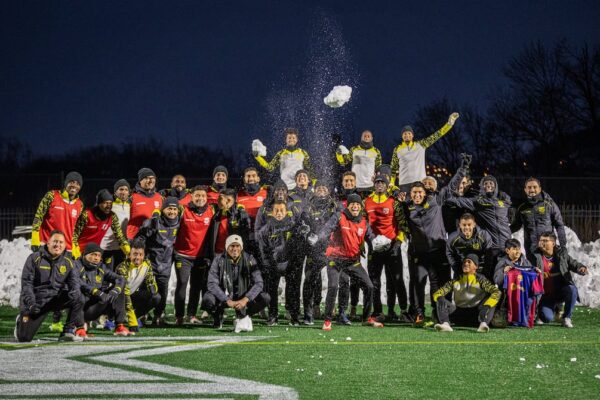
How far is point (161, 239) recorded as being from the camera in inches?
449

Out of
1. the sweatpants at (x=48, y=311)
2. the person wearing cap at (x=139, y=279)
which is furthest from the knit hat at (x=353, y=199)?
the sweatpants at (x=48, y=311)

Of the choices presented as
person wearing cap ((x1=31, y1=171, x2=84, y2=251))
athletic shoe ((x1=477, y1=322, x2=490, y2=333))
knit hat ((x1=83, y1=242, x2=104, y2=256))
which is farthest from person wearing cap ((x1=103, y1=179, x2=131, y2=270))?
athletic shoe ((x1=477, y1=322, x2=490, y2=333))

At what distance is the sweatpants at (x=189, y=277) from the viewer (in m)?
11.6

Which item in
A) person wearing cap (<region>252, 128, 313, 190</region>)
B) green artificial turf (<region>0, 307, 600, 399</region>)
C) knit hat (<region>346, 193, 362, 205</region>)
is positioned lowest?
green artificial turf (<region>0, 307, 600, 399</region>)

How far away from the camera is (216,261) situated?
11.2 m

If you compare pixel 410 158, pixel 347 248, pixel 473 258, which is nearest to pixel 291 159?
pixel 410 158

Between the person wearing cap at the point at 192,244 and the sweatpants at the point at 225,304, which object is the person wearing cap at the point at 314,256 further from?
the person wearing cap at the point at 192,244

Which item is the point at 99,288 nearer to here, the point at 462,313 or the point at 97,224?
the point at 97,224

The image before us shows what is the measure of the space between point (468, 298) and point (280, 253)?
2.52 meters

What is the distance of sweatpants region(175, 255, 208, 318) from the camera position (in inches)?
455

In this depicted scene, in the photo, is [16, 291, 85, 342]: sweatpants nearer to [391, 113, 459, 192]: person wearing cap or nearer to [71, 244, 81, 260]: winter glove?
[71, 244, 81, 260]: winter glove

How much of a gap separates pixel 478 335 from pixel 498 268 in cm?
147

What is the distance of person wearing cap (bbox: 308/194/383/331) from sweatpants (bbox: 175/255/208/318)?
171 centimetres

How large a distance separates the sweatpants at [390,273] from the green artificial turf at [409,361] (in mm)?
983
